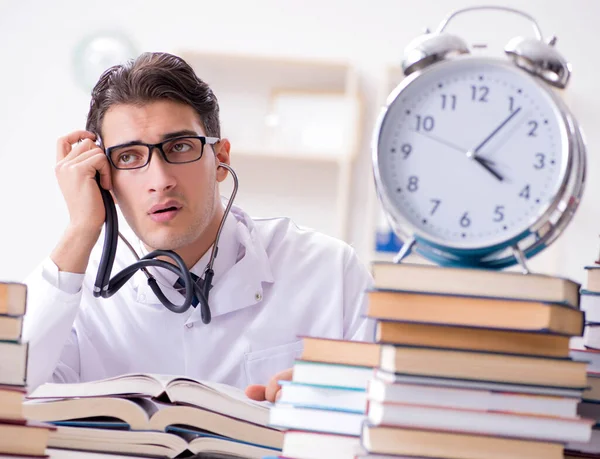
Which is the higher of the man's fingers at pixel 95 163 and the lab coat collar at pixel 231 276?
the man's fingers at pixel 95 163

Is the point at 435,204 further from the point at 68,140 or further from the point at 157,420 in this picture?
the point at 68,140

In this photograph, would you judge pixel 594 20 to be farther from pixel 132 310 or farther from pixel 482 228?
pixel 482 228

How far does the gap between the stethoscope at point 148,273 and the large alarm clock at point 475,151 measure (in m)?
0.75

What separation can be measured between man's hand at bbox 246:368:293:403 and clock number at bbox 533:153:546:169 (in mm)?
542

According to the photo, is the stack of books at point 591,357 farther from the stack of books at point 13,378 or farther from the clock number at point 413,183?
the stack of books at point 13,378

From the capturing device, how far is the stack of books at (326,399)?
936mm

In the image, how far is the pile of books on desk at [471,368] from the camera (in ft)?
2.72

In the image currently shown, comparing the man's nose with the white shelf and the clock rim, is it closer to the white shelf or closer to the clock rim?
the clock rim

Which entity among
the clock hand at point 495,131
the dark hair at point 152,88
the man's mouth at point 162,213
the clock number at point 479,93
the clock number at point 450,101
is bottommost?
the clock hand at point 495,131

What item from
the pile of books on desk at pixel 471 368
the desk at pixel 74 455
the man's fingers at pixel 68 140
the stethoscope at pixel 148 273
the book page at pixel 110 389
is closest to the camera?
the pile of books on desk at pixel 471 368

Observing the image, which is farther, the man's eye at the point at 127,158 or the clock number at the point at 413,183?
the man's eye at the point at 127,158

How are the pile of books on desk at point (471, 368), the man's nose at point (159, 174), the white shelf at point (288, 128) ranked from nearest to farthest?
the pile of books on desk at point (471, 368)
the man's nose at point (159, 174)
the white shelf at point (288, 128)

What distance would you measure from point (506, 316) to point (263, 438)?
45cm

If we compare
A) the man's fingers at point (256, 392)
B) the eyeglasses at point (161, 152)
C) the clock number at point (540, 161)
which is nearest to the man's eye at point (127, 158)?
the eyeglasses at point (161, 152)
